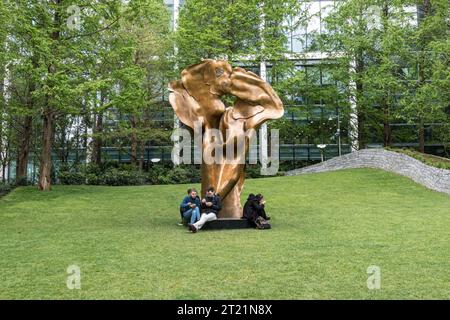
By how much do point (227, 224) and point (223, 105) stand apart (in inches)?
128

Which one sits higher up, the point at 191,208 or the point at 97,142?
the point at 97,142

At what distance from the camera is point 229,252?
8664mm

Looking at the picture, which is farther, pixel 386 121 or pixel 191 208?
pixel 386 121

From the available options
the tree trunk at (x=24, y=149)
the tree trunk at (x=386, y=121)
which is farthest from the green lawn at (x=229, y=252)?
the tree trunk at (x=386, y=121)

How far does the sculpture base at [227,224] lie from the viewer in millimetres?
11906

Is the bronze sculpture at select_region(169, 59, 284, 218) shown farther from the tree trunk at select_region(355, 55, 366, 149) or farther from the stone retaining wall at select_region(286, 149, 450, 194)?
the tree trunk at select_region(355, 55, 366, 149)

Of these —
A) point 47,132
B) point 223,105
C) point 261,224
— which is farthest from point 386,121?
point 261,224

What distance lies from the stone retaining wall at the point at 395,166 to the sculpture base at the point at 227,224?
36.1 ft

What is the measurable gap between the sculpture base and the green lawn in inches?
18.9

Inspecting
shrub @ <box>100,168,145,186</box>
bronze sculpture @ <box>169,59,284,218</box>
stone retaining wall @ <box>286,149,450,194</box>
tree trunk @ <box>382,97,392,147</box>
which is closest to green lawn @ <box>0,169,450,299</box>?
bronze sculpture @ <box>169,59,284,218</box>

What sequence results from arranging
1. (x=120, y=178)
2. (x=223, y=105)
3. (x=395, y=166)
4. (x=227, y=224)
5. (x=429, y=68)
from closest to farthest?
(x=227, y=224) < (x=223, y=105) < (x=395, y=166) < (x=429, y=68) < (x=120, y=178)

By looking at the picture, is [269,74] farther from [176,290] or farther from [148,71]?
[176,290]

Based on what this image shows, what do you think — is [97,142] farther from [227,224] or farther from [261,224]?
[261,224]

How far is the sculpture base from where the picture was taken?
1191cm
